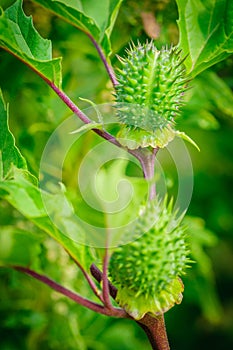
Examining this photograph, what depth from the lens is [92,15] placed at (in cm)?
152

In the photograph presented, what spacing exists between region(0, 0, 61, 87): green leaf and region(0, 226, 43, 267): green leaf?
0.31 metres

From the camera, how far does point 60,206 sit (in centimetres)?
105

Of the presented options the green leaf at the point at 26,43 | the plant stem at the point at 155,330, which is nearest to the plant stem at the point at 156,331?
the plant stem at the point at 155,330

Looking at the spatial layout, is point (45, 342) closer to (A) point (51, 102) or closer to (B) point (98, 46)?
(A) point (51, 102)

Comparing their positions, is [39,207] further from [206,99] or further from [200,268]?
[200,268]

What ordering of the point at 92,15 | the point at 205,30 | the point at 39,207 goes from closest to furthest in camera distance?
the point at 39,207
the point at 205,30
the point at 92,15

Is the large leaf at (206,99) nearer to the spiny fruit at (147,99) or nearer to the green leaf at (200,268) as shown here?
the green leaf at (200,268)

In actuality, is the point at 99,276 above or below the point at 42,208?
below

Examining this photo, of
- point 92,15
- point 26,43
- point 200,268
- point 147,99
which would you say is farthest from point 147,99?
point 200,268

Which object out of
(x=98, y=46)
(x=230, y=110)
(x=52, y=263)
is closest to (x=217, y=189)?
(x=230, y=110)

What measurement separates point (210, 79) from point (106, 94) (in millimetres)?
305

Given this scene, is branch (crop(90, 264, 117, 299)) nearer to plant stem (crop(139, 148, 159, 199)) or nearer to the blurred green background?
plant stem (crop(139, 148, 159, 199))

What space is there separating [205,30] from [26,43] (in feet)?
1.26

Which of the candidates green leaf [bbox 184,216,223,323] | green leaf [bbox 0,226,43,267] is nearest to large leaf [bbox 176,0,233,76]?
green leaf [bbox 0,226,43,267]
